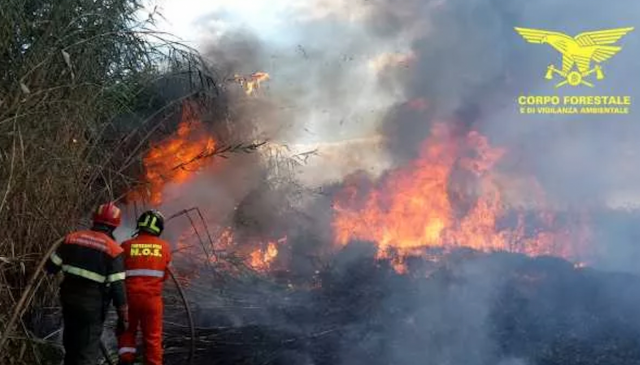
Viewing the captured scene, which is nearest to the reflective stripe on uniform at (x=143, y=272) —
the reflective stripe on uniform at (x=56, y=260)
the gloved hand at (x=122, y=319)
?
the gloved hand at (x=122, y=319)

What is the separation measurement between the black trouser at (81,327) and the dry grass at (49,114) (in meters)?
0.33

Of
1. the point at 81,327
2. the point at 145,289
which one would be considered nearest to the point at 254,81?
the point at 145,289

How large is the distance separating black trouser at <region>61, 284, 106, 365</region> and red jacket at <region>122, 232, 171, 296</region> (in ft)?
1.56

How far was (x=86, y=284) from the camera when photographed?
550cm

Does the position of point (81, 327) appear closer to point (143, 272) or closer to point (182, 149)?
point (143, 272)

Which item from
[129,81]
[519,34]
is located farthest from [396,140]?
[129,81]

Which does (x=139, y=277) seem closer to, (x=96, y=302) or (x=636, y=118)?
(x=96, y=302)

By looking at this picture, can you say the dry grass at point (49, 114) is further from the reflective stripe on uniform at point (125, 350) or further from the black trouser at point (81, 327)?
the reflective stripe on uniform at point (125, 350)

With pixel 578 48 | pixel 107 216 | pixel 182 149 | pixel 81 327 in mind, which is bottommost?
pixel 81 327

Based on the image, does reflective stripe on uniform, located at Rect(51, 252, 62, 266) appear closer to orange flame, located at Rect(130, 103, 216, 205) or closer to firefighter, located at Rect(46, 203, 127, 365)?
firefighter, located at Rect(46, 203, 127, 365)

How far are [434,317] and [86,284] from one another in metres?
5.86

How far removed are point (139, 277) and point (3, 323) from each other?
4.49 ft

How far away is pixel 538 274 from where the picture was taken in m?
11.4

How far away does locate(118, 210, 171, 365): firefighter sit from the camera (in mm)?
6000
